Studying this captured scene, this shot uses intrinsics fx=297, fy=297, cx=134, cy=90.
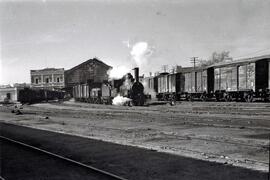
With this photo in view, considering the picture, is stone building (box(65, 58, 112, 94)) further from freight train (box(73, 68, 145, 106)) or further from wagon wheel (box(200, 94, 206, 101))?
wagon wheel (box(200, 94, 206, 101))

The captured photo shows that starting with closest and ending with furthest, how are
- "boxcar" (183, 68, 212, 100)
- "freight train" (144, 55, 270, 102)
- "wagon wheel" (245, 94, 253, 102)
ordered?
1. "freight train" (144, 55, 270, 102)
2. "wagon wheel" (245, 94, 253, 102)
3. "boxcar" (183, 68, 212, 100)

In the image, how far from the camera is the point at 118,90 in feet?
113

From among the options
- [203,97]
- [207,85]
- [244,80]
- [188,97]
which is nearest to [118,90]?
[188,97]

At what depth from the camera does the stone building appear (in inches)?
3585

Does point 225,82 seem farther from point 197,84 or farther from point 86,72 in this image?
point 86,72

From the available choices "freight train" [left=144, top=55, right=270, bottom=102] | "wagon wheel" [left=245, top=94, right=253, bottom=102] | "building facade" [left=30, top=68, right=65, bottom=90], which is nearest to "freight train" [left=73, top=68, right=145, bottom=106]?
"freight train" [left=144, top=55, right=270, bottom=102]

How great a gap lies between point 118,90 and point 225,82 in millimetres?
12026

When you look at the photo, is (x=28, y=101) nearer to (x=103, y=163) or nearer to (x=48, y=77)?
(x=48, y=77)

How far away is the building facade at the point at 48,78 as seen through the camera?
9694 cm

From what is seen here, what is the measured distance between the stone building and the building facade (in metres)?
5.34

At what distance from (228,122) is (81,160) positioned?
348 inches

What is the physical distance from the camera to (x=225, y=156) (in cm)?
799

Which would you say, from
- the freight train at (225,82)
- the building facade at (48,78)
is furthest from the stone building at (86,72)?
the freight train at (225,82)

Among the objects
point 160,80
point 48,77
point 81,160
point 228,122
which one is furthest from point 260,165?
point 48,77
